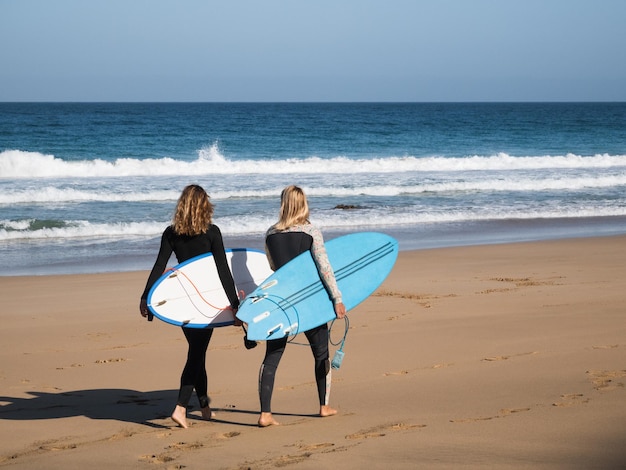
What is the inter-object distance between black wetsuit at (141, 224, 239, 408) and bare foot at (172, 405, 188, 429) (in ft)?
0.10

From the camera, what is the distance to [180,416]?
438 cm

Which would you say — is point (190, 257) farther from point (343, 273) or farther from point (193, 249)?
point (343, 273)

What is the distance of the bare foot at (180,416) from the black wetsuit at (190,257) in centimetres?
3

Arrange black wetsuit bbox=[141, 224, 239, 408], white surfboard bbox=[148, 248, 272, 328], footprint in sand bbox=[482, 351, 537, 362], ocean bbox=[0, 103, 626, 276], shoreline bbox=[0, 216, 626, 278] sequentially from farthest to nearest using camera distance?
ocean bbox=[0, 103, 626, 276] → shoreline bbox=[0, 216, 626, 278] → footprint in sand bbox=[482, 351, 537, 362] → white surfboard bbox=[148, 248, 272, 328] → black wetsuit bbox=[141, 224, 239, 408]

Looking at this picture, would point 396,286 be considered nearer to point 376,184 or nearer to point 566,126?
point 376,184

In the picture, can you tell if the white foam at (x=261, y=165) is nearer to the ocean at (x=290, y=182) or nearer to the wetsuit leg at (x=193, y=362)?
the ocean at (x=290, y=182)

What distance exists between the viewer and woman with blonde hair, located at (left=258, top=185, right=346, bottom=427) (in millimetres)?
4332

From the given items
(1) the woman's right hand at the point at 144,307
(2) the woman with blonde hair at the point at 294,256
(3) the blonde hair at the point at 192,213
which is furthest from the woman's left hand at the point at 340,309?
(1) the woman's right hand at the point at 144,307

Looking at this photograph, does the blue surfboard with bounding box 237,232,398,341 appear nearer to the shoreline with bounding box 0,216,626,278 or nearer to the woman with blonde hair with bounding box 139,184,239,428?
the woman with blonde hair with bounding box 139,184,239,428

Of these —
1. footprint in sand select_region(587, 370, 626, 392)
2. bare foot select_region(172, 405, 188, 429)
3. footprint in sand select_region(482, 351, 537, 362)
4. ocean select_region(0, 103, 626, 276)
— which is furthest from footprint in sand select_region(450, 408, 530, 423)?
ocean select_region(0, 103, 626, 276)

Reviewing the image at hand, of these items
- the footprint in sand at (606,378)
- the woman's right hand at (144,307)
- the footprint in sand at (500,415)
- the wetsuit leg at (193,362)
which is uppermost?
the woman's right hand at (144,307)

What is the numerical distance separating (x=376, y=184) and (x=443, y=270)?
39.4 feet

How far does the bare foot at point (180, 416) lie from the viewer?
14.4 ft

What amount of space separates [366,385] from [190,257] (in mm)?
1523
